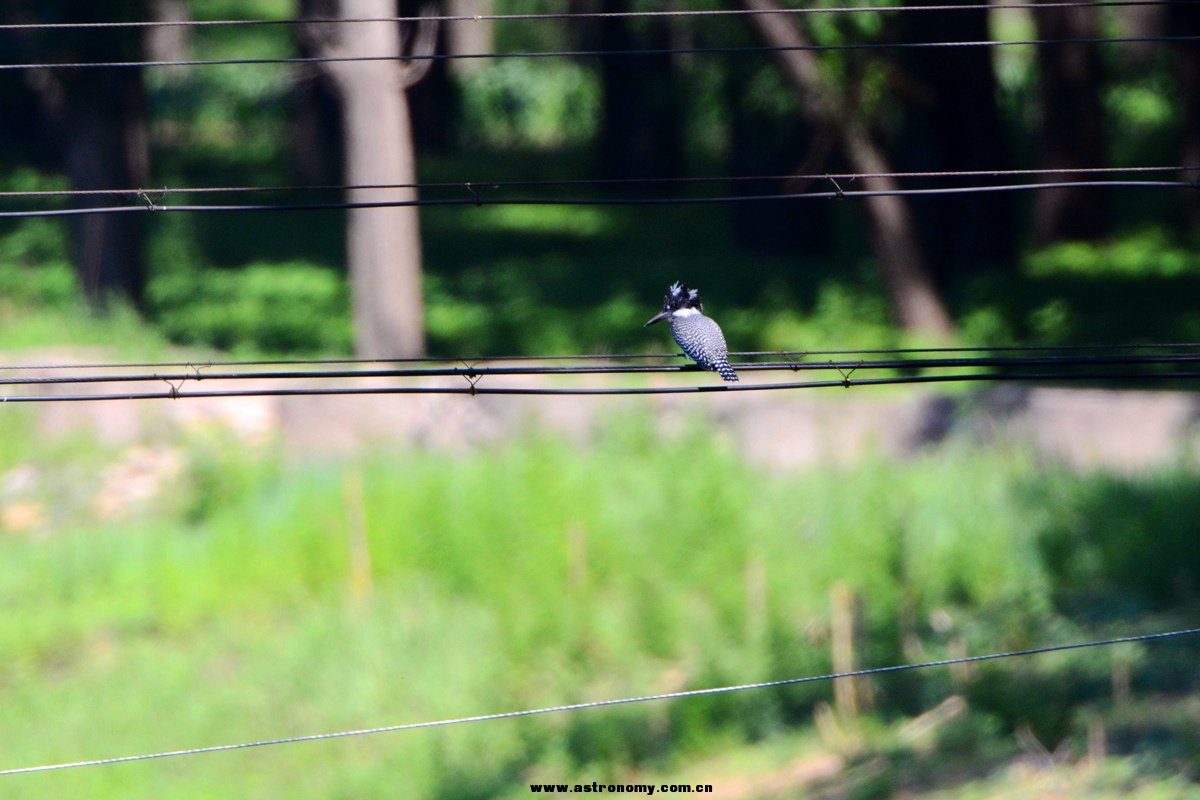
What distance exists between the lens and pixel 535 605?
38.8ft

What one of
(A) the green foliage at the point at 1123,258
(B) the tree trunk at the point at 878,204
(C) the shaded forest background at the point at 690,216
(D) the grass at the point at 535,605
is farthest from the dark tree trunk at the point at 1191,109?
(D) the grass at the point at 535,605

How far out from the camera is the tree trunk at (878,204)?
1549 centimetres

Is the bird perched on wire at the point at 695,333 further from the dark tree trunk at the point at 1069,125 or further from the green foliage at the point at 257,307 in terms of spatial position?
the dark tree trunk at the point at 1069,125

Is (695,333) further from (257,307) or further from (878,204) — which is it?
(257,307)

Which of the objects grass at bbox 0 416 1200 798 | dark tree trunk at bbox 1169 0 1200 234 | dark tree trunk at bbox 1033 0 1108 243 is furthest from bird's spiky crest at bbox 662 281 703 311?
dark tree trunk at bbox 1169 0 1200 234

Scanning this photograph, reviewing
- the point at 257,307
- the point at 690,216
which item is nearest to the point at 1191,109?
the point at 690,216

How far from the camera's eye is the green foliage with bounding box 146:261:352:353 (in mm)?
17844

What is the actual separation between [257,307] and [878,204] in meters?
8.27

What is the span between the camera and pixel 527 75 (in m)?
35.3

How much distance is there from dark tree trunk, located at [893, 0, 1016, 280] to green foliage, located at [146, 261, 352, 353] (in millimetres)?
7174

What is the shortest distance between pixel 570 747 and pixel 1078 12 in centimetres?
1351

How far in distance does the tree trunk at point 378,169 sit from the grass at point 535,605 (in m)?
2.48

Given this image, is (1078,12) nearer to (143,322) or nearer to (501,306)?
(501,306)

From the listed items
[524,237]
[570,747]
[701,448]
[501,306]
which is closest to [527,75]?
[524,237]
